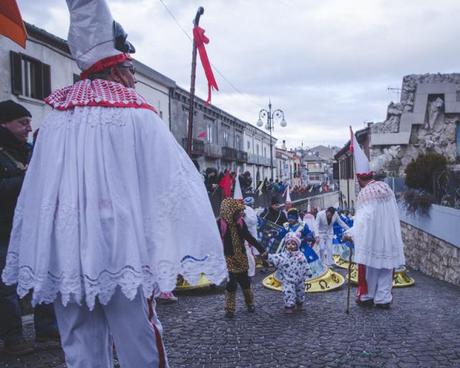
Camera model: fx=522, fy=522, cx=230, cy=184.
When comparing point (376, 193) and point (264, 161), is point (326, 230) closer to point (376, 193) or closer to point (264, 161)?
point (376, 193)

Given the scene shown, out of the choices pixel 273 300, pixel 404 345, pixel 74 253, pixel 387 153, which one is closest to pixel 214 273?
pixel 74 253

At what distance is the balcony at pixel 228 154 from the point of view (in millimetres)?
42281

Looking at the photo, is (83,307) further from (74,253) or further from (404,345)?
(404,345)

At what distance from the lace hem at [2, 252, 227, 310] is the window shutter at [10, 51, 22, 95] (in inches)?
604

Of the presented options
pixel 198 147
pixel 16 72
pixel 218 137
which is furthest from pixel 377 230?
pixel 218 137

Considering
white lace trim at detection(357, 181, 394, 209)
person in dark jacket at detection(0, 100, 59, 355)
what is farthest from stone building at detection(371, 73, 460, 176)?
person in dark jacket at detection(0, 100, 59, 355)

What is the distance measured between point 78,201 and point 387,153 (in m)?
23.2

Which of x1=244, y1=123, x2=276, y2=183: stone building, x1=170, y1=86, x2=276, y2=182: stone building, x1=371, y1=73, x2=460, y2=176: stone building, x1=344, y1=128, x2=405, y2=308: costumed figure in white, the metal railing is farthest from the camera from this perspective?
x1=244, y1=123, x2=276, y2=183: stone building

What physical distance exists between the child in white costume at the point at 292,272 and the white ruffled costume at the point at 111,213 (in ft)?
16.9

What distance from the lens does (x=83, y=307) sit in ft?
7.73

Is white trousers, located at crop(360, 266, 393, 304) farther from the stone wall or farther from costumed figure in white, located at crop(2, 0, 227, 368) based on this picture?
costumed figure in white, located at crop(2, 0, 227, 368)

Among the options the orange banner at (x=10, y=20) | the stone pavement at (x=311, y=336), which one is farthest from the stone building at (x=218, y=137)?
the orange banner at (x=10, y=20)

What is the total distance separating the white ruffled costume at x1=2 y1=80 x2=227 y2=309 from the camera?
2234mm

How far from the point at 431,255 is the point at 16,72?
13.1m
